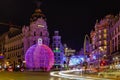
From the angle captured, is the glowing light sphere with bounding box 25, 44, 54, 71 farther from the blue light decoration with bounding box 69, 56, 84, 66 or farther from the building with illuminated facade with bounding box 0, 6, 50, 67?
the blue light decoration with bounding box 69, 56, 84, 66

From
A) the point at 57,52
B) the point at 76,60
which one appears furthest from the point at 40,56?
the point at 76,60

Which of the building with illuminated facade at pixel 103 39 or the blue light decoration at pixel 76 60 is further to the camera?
the blue light decoration at pixel 76 60

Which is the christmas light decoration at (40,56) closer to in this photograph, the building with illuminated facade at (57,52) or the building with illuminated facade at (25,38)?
the building with illuminated facade at (25,38)

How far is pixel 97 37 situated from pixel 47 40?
72.3 feet

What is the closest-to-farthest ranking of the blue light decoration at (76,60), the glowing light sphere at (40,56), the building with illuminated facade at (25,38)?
the glowing light sphere at (40,56), the building with illuminated facade at (25,38), the blue light decoration at (76,60)

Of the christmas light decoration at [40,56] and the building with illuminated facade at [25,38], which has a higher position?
the building with illuminated facade at [25,38]

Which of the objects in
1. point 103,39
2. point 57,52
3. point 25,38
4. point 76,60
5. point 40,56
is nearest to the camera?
point 40,56

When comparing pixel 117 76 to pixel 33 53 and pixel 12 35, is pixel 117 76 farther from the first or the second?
pixel 12 35

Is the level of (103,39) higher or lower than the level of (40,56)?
higher

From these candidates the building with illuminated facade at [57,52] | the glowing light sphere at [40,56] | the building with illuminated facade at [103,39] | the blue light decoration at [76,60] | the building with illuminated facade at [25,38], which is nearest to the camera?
the glowing light sphere at [40,56]

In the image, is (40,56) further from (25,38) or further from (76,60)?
(76,60)

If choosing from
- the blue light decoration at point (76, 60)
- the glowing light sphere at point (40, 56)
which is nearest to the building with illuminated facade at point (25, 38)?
the blue light decoration at point (76, 60)

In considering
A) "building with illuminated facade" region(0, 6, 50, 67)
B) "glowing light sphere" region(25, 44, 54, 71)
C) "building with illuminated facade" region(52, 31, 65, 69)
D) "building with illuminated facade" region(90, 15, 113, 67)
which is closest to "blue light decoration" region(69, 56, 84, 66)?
"building with illuminated facade" region(52, 31, 65, 69)

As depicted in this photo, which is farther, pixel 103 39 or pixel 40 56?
pixel 103 39
